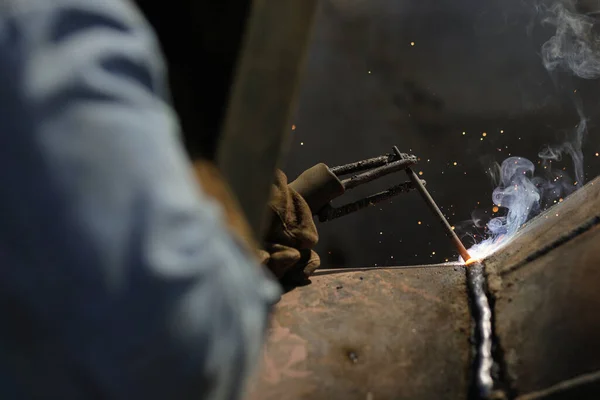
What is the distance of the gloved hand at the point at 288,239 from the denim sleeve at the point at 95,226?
1501mm

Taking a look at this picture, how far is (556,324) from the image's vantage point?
5.24 ft

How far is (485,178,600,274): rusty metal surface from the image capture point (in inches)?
71.4

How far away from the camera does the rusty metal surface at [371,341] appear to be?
1663 millimetres

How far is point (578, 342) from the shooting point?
1.52 metres

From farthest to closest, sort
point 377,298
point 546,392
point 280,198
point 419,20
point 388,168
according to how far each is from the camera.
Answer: point 419,20, point 388,168, point 280,198, point 377,298, point 546,392

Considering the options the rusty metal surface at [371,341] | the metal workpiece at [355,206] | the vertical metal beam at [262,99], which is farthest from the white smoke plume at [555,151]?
the vertical metal beam at [262,99]

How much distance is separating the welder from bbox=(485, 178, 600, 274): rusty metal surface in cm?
149

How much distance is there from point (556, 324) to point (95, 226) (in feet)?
4.62

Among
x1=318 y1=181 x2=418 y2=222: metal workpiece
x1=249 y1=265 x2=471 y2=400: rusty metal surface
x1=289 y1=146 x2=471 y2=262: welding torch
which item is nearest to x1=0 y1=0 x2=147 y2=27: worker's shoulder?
x1=249 y1=265 x2=471 y2=400: rusty metal surface

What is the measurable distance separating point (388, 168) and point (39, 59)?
252 centimetres

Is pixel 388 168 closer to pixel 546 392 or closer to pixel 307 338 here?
pixel 307 338

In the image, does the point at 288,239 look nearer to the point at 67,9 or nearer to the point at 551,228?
the point at 551,228

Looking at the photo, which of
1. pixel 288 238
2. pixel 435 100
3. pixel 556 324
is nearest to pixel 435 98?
pixel 435 100

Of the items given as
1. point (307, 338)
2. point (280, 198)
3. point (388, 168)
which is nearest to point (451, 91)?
point (388, 168)
